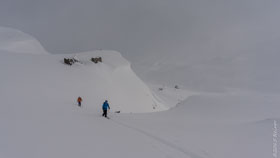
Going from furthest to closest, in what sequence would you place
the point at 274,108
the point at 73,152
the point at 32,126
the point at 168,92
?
the point at 168,92
the point at 274,108
the point at 32,126
the point at 73,152

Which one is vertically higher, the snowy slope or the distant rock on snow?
the distant rock on snow

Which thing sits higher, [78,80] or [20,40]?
[20,40]

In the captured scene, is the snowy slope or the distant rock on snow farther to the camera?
the distant rock on snow

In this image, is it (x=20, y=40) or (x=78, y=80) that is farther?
(x=20, y=40)

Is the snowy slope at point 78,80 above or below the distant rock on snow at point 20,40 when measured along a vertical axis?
below

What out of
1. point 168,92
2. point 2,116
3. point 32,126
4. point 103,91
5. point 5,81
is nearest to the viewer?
point 32,126

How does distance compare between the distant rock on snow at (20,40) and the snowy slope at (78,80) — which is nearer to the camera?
the snowy slope at (78,80)

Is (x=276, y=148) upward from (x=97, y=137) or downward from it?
upward

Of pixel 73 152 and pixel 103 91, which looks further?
pixel 103 91

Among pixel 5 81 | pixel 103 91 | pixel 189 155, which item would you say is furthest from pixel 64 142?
pixel 103 91

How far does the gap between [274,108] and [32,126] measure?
16267mm

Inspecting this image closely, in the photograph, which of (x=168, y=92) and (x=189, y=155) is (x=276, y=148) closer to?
(x=189, y=155)

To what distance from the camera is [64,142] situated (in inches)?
196

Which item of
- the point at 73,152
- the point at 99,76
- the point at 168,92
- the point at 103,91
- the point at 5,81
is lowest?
the point at 73,152
